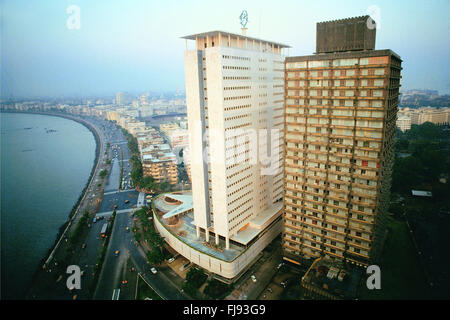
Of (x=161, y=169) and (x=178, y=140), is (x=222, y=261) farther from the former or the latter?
(x=178, y=140)

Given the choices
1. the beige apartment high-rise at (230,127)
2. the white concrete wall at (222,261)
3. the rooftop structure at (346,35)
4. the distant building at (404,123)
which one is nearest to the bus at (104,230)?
the white concrete wall at (222,261)

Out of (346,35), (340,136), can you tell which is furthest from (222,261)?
(346,35)

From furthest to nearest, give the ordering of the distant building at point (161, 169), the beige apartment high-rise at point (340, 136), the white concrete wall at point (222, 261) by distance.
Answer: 1. the distant building at point (161, 169)
2. the white concrete wall at point (222, 261)
3. the beige apartment high-rise at point (340, 136)

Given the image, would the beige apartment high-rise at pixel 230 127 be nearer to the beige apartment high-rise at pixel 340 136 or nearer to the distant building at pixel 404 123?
the beige apartment high-rise at pixel 340 136

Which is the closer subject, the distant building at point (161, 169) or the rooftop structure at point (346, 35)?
the rooftop structure at point (346, 35)

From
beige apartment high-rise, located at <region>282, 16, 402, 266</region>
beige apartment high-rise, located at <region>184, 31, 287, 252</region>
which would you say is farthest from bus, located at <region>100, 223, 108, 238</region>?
beige apartment high-rise, located at <region>282, 16, 402, 266</region>

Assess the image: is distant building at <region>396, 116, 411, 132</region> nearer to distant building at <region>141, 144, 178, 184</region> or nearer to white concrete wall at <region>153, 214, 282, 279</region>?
distant building at <region>141, 144, 178, 184</region>
